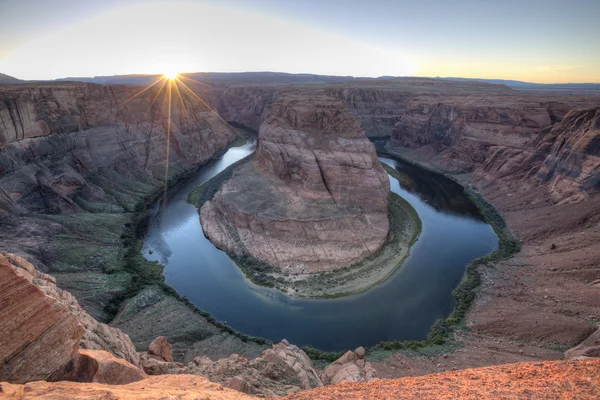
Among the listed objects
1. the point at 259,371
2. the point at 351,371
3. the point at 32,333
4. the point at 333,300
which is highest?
the point at 32,333

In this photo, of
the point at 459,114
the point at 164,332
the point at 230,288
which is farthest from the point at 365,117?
the point at 164,332

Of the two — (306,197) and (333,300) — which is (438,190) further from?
(333,300)

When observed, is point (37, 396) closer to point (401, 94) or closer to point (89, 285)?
point (89, 285)

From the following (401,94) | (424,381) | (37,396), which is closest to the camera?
(37,396)

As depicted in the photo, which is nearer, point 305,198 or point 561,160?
point 305,198

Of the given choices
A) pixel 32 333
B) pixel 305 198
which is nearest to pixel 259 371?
pixel 32 333

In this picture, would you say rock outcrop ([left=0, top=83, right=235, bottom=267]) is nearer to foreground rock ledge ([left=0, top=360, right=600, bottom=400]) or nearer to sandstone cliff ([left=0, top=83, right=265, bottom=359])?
sandstone cliff ([left=0, top=83, right=265, bottom=359])

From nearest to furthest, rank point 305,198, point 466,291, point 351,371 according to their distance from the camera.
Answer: point 351,371
point 466,291
point 305,198

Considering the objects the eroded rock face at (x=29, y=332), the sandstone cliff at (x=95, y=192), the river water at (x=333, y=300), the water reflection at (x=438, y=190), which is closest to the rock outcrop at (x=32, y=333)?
the eroded rock face at (x=29, y=332)
